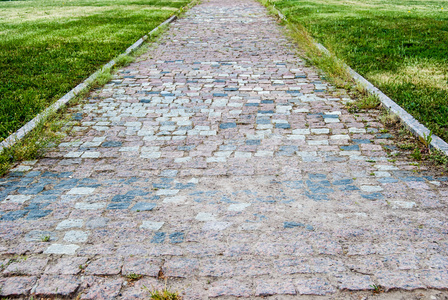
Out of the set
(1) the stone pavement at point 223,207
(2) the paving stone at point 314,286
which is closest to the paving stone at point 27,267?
(1) the stone pavement at point 223,207

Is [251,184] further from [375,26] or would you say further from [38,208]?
[375,26]

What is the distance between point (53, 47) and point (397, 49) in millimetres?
8434

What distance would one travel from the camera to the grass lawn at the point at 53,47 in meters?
6.58

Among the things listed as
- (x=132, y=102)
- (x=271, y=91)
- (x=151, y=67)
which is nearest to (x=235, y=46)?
(x=151, y=67)

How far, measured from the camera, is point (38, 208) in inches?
153

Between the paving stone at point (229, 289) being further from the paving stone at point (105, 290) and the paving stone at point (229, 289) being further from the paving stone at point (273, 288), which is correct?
the paving stone at point (105, 290)

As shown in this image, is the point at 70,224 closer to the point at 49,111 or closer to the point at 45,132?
the point at 45,132

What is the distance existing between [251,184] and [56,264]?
6.69ft

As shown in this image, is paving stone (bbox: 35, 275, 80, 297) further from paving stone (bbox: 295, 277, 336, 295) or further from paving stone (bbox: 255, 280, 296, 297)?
paving stone (bbox: 295, 277, 336, 295)

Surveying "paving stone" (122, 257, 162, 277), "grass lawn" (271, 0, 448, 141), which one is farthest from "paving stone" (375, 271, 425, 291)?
"grass lawn" (271, 0, 448, 141)

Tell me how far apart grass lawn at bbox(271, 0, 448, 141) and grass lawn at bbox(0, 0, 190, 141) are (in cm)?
549

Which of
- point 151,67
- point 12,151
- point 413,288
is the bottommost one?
point 413,288

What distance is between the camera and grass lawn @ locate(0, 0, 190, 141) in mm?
6578

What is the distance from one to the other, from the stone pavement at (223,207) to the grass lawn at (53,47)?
3.04 ft
